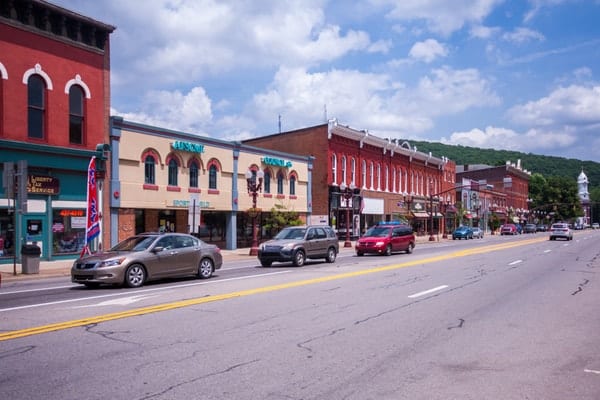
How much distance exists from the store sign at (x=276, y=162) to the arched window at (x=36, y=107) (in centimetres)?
1609

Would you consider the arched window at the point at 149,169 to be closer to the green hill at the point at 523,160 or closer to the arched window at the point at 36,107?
the arched window at the point at 36,107

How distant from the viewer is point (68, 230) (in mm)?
24938

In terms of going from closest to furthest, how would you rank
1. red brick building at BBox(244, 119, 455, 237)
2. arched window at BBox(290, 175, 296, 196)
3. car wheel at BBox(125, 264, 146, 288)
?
1. car wheel at BBox(125, 264, 146, 288)
2. arched window at BBox(290, 175, 296, 196)
3. red brick building at BBox(244, 119, 455, 237)

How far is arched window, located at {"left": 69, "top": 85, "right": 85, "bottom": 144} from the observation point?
25578 mm

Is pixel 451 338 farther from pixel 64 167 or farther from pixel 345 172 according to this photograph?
pixel 345 172

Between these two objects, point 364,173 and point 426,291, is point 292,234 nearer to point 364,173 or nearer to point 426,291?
point 426,291

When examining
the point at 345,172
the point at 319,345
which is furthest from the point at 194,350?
the point at 345,172

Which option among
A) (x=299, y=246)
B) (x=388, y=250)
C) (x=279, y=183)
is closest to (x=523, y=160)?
(x=279, y=183)

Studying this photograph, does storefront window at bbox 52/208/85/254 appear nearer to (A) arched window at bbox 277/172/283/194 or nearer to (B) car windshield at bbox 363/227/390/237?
(B) car windshield at bbox 363/227/390/237

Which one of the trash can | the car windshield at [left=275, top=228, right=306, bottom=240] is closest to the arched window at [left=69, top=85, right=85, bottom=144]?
the trash can

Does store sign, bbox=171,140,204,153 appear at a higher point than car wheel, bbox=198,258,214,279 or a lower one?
higher

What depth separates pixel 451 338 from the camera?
8.12 m

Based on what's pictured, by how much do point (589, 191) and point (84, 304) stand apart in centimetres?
19686

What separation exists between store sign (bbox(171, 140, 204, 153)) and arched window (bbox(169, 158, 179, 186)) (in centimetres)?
86
